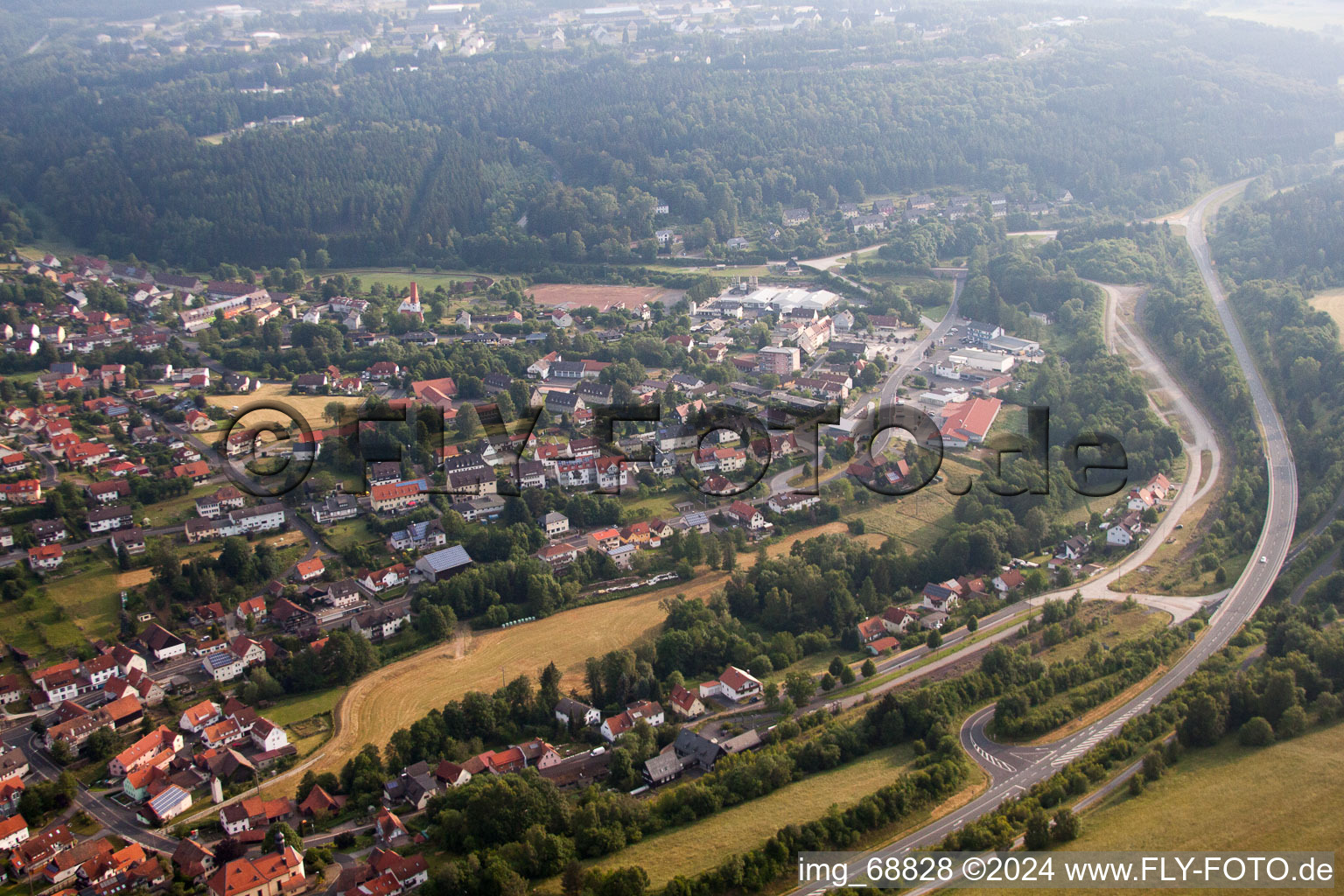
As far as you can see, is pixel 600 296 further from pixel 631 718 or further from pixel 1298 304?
pixel 631 718

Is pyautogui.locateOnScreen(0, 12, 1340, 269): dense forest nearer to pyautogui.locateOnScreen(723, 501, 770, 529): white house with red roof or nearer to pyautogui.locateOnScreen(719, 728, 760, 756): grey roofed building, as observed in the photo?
pyautogui.locateOnScreen(723, 501, 770, 529): white house with red roof

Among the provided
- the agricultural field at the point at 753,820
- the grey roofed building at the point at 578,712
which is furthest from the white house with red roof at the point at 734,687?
the agricultural field at the point at 753,820

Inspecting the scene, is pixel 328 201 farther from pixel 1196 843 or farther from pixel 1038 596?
pixel 1196 843

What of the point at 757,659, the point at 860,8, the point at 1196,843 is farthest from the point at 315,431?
the point at 860,8

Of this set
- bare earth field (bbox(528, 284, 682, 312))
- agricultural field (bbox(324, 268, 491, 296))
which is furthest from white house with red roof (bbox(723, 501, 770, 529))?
agricultural field (bbox(324, 268, 491, 296))

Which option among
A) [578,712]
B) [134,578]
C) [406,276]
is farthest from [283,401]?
[578,712]
